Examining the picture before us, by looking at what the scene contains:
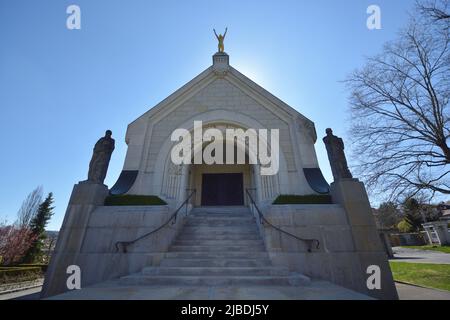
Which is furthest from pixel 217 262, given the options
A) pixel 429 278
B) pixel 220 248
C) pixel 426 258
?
pixel 426 258

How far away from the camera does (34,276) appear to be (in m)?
13.3

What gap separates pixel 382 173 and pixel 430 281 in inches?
187

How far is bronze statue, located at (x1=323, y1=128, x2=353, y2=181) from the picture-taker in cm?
→ 736

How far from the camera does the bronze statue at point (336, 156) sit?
7.36 meters

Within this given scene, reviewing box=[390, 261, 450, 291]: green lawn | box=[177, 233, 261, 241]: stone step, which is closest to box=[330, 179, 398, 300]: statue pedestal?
box=[177, 233, 261, 241]: stone step

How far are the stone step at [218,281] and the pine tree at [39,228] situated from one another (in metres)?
31.3

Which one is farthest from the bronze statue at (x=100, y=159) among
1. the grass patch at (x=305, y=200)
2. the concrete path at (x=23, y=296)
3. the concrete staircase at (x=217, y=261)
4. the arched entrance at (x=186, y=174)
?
the grass patch at (x=305, y=200)

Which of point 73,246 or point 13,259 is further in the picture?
point 13,259

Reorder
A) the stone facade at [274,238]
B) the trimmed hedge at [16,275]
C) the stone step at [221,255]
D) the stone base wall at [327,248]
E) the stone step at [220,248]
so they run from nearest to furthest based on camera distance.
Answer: the stone base wall at [327,248]
the stone facade at [274,238]
the stone step at [221,255]
the stone step at [220,248]
the trimmed hedge at [16,275]

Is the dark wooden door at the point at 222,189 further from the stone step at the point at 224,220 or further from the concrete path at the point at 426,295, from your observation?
the concrete path at the point at 426,295

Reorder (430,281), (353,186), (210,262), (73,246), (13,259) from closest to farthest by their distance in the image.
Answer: (210,262) < (73,246) < (353,186) < (430,281) < (13,259)
